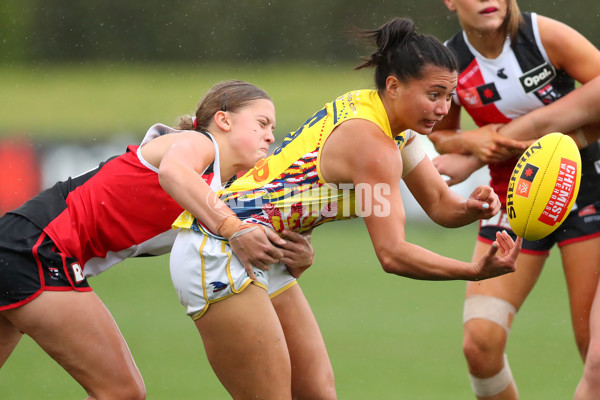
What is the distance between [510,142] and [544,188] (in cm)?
103

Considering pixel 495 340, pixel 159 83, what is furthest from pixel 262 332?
pixel 159 83

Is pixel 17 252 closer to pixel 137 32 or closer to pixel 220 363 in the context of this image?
pixel 220 363

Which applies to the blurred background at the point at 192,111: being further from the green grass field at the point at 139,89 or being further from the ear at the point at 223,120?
the ear at the point at 223,120

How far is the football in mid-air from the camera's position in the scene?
12.0 ft

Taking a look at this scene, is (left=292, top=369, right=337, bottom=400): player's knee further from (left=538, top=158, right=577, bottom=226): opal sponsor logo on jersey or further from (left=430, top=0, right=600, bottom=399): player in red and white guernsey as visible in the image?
(left=538, top=158, right=577, bottom=226): opal sponsor logo on jersey

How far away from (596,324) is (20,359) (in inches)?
A: 174

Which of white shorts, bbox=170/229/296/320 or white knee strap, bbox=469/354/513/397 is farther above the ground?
white shorts, bbox=170/229/296/320

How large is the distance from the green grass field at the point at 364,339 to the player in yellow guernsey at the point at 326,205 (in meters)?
2.17

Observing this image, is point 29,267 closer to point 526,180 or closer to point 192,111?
point 192,111

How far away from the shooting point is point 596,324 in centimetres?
408

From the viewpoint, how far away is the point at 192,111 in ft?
14.4

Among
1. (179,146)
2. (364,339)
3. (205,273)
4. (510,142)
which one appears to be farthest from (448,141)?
(364,339)

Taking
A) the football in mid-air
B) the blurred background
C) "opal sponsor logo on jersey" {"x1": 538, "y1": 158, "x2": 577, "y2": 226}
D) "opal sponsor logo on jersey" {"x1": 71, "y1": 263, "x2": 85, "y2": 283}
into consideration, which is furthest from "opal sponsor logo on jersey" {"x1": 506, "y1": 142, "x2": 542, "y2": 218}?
"opal sponsor logo on jersey" {"x1": 71, "y1": 263, "x2": 85, "y2": 283}

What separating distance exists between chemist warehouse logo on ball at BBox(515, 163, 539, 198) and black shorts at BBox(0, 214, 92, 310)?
6.53ft
